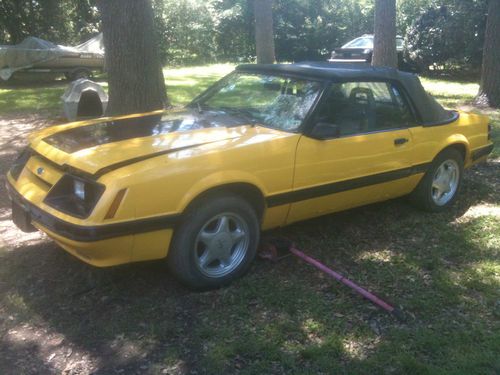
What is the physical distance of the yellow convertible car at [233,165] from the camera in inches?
131

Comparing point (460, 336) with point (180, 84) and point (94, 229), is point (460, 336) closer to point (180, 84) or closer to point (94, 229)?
point (94, 229)

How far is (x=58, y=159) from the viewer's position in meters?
3.67

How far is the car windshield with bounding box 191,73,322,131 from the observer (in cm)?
429

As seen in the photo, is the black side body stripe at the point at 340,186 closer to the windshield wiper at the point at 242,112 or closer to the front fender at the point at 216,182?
the front fender at the point at 216,182

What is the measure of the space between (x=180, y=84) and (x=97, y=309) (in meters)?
12.6

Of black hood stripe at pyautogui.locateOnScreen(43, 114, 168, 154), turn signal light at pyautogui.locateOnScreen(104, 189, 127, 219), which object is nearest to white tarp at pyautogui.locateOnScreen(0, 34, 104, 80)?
black hood stripe at pyautogui.locateOnScreen(43, 114, 168, 154)

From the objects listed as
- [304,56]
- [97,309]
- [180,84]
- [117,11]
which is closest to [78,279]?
[97,309]

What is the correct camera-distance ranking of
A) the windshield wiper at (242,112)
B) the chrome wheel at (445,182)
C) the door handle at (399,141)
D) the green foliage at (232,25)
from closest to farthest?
the windshield wiper at (242,112) < the door handle at (399,141) < the chrome wheel at (445,182) < the green foliage at (232,25)

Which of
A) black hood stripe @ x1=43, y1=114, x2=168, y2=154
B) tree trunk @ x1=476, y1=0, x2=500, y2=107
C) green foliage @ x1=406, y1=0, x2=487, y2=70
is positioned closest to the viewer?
black hood stripe @ x1=43, y1=114, x2=168, y2=154

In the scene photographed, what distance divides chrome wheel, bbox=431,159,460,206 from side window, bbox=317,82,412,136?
78cm

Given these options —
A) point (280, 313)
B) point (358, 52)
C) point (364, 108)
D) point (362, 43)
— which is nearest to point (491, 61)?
point (358, 52)

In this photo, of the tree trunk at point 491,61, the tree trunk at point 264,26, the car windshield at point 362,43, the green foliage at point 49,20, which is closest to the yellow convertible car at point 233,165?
the tree trunk at point 491,61

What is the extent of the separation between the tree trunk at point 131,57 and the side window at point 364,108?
308 cm

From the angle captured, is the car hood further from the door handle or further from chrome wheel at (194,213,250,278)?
the door handle
